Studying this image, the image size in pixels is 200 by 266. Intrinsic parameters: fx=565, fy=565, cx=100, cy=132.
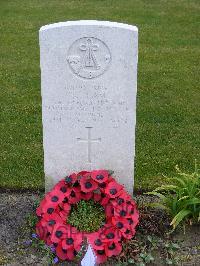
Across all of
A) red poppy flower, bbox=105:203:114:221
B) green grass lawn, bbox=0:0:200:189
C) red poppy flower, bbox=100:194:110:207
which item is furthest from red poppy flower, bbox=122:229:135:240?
green grass lawn, bbox=0:0:200:189

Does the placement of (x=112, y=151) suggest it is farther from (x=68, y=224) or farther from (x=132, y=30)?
(x=132, y=30)

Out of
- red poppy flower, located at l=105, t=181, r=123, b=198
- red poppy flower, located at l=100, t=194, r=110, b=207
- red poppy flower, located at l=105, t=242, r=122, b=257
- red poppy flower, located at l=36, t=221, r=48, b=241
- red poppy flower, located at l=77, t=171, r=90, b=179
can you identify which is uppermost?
red poppy flower, located at l=77, t=171, r=90, b=179

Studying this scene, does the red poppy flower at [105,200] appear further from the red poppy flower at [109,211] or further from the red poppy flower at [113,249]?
the red poppy flower at [113,249]

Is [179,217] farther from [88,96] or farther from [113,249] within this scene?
[88,96]

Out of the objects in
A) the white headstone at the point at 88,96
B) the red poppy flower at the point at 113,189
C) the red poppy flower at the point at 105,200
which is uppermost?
the white headstone at the point at 88,96

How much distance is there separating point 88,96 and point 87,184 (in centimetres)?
74

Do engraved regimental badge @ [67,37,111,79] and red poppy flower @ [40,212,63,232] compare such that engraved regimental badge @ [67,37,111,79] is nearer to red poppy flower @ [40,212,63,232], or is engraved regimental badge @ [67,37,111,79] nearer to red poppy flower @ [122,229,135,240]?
red poppy flower @ [40,212,63,232]

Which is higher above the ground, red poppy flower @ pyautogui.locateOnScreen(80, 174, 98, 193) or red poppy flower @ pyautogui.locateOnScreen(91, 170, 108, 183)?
red poppy flower @ pyautogui.locateOnScreen(91, 170, 108, 183)

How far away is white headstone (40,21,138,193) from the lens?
447cm

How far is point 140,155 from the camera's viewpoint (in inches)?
247

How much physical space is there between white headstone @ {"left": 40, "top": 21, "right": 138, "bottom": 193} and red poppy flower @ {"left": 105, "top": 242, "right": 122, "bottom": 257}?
731 mm

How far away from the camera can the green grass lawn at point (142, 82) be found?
6.13 metres

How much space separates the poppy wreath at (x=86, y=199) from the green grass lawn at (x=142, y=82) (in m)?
0.86


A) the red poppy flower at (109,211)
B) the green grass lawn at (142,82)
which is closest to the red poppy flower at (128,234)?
the red poppy flower at (109,211)
